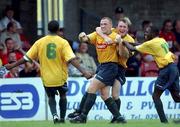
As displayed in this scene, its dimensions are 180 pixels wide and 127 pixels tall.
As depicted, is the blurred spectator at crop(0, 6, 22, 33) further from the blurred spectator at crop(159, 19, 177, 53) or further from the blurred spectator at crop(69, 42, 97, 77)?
the blurred spectator at crop(159, 19, 177, 53)

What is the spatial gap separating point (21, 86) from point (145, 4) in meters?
7.19

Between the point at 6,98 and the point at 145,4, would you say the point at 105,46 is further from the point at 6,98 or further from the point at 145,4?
the point at 145,4

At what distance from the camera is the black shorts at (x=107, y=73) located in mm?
17328

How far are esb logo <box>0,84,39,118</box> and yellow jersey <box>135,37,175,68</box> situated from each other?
14.5ft

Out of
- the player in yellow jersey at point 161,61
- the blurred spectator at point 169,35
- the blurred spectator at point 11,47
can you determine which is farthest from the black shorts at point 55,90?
the blurred spectator at point 169,35

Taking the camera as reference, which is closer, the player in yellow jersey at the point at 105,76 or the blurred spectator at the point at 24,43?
the player in yellow jersey at the point at 105,76

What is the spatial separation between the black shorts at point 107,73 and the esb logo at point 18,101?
4.40 m

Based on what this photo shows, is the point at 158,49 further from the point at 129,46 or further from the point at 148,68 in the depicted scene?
the point at 148,68

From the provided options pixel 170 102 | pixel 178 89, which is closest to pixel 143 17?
pixel 170 102

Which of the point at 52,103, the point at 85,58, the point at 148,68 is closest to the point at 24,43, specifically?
the point at 85,58

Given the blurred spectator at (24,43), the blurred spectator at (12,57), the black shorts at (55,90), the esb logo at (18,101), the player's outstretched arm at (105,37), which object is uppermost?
the player's outstretched arm at (105,37)

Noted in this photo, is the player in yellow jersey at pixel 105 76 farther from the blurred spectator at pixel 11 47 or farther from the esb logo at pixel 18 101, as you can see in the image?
the blurred spectator at pixel 11 47

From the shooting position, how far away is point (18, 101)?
70.8ft

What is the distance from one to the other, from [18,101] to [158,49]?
4841 mm
